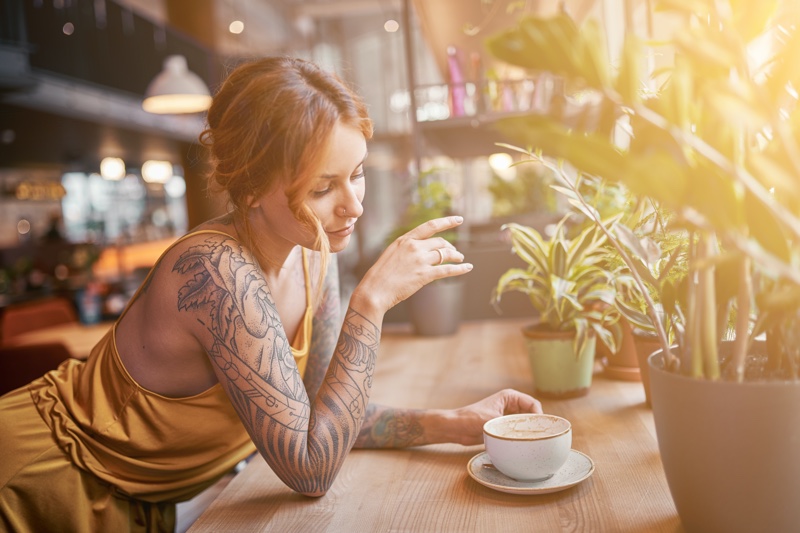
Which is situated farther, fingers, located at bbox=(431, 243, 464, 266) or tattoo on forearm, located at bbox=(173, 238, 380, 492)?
fingers, located at bbox=(431, 243, 464, 266)

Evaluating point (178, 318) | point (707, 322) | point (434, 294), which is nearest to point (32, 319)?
point (434, 294)

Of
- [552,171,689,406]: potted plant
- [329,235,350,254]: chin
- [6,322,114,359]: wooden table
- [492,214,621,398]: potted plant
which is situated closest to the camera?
[552,171,689,406]: potted plant

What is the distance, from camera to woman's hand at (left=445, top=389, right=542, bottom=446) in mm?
1205

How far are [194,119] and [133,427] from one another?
1023 centimetres

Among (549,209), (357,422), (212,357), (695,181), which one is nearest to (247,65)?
(212,357)

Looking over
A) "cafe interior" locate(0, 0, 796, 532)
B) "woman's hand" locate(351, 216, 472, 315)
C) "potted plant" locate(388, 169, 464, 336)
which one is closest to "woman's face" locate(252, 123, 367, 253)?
"woman's hand" locate(351, 216, 472, 315)

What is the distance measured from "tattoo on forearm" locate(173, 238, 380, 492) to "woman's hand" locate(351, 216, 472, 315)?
0.04m

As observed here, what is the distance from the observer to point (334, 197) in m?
1.19

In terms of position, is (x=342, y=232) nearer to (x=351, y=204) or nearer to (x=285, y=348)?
(x=351, y=204)

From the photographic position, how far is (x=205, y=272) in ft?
3.75

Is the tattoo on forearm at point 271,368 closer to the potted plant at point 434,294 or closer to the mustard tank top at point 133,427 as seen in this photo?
the mustard tank top at point 133,427

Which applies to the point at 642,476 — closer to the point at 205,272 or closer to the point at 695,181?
the point at 695,181

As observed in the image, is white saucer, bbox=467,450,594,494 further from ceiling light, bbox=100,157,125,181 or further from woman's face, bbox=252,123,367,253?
ceiling light, bbox=100,157,125,181

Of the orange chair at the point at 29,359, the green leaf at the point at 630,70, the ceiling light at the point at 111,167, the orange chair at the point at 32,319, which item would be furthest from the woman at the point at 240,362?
the ceiling light at the point at 111,167
